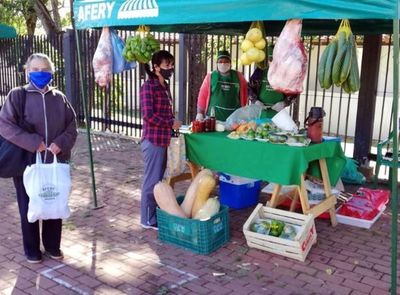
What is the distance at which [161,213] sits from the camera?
14.2ft

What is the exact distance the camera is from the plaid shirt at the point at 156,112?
4.37 m

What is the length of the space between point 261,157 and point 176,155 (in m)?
0.97

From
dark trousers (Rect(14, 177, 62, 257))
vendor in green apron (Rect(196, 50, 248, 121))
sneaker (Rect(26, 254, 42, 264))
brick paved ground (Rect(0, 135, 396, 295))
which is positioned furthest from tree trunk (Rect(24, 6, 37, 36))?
sneaker (Rect(26, 254, 42, 264))

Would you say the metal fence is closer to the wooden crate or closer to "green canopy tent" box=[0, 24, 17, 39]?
"green canopy tent" box=[0, 24, 17, 39]

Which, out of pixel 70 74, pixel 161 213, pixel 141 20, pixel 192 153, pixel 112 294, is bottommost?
pixel 112 294

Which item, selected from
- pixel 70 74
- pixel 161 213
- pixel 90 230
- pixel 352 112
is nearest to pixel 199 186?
pixel 161 213

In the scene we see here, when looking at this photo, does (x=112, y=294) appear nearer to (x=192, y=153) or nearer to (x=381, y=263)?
(x=192, y=153)

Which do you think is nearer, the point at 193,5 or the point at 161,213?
the point at 193,5

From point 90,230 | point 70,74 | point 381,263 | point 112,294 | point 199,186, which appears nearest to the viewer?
point 112,294

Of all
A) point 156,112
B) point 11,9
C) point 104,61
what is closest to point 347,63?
point 156,112

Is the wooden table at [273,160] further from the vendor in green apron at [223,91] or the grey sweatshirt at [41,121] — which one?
the grey sweatshirt at [41,121]

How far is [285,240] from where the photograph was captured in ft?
13.3

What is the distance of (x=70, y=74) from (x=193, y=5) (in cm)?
756

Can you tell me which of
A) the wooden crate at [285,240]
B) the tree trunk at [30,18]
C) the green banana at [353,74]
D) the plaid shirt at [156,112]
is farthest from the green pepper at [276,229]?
the tree trunk at [30,18]
